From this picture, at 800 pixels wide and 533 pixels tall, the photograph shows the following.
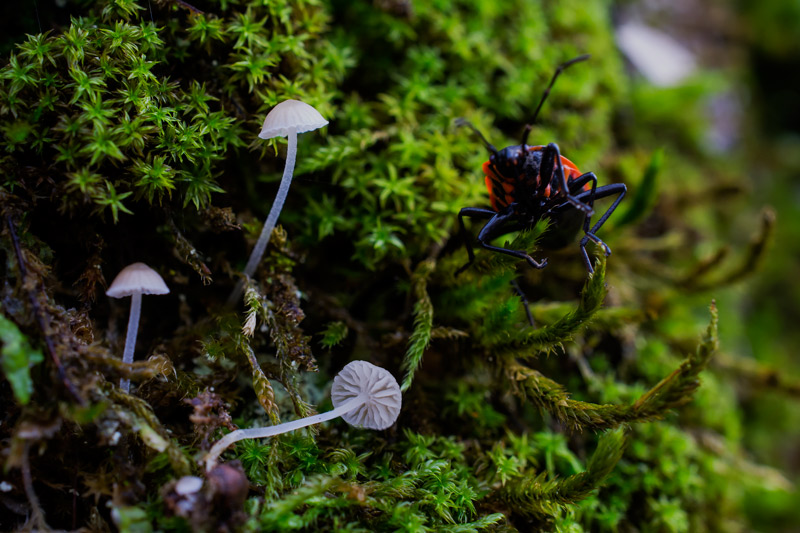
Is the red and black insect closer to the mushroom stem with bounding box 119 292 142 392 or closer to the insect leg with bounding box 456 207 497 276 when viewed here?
the insect leg with bounding box 456 207 497 276

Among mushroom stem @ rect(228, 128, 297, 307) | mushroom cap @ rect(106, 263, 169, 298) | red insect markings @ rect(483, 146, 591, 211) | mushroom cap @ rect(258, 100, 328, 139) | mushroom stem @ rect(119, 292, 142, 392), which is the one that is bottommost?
mushroom stem @ rect(119, 292, 142, 392)

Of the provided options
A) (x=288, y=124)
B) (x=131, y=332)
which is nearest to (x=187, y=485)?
(x=131, y=332)

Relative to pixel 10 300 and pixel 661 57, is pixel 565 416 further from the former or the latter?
pixel 661 57

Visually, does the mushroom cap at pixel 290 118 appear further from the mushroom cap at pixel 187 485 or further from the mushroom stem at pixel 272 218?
the mushroom cap at pixel 187 485

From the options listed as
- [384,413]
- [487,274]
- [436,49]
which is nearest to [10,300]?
[384,413]

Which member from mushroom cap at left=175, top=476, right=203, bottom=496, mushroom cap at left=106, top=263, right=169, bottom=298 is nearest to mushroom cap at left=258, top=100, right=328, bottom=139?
mushroom cap at left=106, top=263, right=169, bottom=298

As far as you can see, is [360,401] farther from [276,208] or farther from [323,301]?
[276,208]

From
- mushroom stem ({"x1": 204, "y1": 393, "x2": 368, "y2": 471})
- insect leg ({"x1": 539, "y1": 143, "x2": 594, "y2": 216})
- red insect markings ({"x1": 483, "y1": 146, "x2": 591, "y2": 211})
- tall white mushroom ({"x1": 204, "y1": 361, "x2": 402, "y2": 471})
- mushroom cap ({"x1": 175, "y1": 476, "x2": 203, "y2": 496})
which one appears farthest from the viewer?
red insect markings ({"x1": 483, "y1": 146, "x2": 591, "y2": 211})
